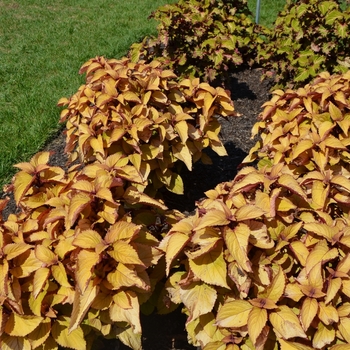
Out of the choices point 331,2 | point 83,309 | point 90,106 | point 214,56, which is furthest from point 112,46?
point 83,309

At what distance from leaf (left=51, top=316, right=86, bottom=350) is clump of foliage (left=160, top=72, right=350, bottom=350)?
38cm

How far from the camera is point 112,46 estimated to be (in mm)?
6324

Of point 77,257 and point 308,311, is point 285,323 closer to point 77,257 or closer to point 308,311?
point 308,311

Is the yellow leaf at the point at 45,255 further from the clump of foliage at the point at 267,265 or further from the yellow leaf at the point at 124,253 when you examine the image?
the clump of foliage at the point at 267,265

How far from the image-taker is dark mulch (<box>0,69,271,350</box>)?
2.21 m

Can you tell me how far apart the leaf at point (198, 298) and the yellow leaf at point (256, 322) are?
0.17 meters

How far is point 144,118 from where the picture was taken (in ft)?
8.07

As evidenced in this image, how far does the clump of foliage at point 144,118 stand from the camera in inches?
97.4

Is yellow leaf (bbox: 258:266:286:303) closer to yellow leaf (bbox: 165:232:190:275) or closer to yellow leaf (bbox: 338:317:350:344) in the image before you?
yellow leaf (bbox: 338:317:350:344)

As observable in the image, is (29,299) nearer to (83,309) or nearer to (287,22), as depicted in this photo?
(83,309)

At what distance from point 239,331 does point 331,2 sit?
3447 millimetres

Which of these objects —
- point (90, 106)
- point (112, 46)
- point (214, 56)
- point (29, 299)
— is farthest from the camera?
point (112, 46)

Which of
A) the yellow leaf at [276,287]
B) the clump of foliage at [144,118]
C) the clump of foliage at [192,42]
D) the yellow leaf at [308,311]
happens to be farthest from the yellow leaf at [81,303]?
the clump of foliage at [192,42]

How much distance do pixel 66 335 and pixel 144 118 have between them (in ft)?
4.17
